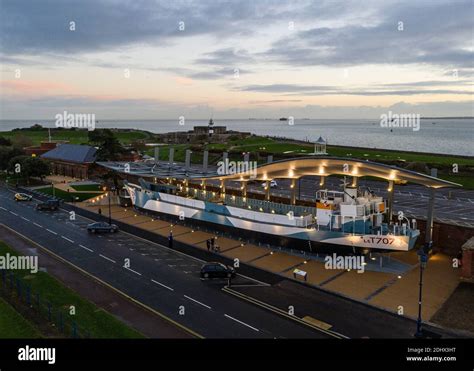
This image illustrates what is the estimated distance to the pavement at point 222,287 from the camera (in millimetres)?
21906

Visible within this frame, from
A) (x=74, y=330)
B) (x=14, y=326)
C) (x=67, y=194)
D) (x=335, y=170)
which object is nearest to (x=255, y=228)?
(x=335, y=170)

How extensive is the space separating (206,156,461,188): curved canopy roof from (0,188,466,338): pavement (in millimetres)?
6618

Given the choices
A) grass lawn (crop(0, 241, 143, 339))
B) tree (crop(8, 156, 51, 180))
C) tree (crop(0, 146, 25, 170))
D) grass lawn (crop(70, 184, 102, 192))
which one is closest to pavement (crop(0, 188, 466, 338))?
grass lawn (crop(0, 241, 143, 339))

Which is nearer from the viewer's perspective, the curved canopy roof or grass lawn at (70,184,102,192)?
the curved canopy roof

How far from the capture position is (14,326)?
2006 centimetres

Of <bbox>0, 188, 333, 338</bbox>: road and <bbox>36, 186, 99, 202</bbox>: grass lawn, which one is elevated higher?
<bbox>36, 186, 99, 202</bbox>: grass lawn

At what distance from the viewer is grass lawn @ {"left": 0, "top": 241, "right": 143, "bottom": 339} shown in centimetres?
2015

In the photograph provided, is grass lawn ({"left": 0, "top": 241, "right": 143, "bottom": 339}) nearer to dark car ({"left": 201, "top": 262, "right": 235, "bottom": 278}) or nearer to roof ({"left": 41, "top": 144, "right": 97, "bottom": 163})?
dark car ({"left": 201, "top": 262, "right": 235, "bottom": 278})

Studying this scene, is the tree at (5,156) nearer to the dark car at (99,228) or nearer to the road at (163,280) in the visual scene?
the road at (163,280)

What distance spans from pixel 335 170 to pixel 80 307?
22.8 meters

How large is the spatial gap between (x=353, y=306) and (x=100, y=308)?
1499cm

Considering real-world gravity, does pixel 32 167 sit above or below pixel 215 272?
above

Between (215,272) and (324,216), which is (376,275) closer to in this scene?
(324,216)

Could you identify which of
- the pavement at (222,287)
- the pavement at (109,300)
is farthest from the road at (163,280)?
the pavement at (109,300)
